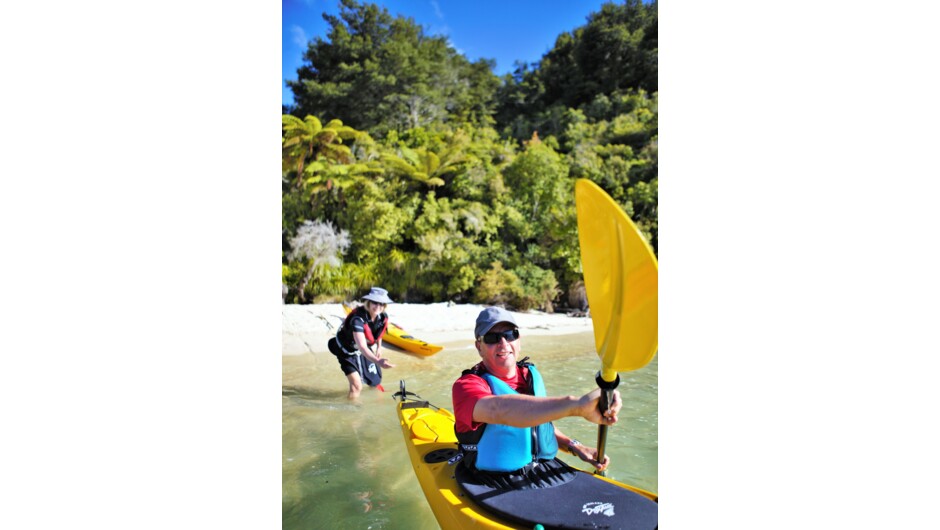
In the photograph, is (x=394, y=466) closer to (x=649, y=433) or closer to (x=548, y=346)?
(x=649, y=433)

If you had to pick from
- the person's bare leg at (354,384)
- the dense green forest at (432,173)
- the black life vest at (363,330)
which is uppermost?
the dense green forest at (432,173)

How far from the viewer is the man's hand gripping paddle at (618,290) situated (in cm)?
120

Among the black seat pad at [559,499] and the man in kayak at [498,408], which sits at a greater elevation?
the man in kayak at [498,408]

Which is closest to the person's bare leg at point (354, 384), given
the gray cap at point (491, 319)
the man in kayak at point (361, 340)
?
the man in kayak at point (361, 340)

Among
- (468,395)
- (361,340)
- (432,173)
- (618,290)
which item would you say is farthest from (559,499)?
(432,173)

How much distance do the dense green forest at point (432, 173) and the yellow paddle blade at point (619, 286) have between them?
5.33 metres

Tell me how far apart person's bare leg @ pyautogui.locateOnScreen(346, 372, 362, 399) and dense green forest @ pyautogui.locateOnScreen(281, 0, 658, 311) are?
11.0 feet

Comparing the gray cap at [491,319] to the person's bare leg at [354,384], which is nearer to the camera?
the gray cap at [491,319]

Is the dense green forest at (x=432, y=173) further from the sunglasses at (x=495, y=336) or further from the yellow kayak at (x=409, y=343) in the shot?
the sunglasses at (x=495, y=336)

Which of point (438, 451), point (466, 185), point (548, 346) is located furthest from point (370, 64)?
point (438, 451)

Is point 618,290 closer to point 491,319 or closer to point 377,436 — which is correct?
point 491,319

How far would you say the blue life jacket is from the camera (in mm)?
1616

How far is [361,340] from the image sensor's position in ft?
12.1

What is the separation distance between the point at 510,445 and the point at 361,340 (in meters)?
2.26
